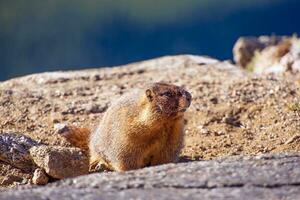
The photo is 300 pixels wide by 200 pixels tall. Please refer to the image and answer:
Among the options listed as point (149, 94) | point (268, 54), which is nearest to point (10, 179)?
point (149, 94)

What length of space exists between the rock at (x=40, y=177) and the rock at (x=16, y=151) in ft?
2.55

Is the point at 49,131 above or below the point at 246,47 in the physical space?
below

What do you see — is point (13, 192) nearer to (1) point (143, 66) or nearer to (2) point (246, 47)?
(1) point (143, 66)

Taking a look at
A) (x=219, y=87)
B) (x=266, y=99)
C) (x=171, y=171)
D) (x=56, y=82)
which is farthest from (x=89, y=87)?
(x=171, y=171)

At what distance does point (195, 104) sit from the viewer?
49.1 ft

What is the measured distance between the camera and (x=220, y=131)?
1304 centimetres

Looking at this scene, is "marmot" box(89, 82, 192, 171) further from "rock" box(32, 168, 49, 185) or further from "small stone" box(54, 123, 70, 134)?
"small stone" box(54, 123, 70, 134)

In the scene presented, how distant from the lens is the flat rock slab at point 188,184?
6.61 metres

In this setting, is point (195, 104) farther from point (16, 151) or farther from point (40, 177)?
point (40, 177)

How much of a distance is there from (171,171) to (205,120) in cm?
A: 651

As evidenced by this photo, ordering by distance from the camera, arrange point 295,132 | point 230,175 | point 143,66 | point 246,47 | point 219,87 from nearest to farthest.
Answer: point 230,175 → point 295,132 → point 219,87 → point 143,66 → point 246,47

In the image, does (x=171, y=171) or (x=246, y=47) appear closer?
(x=171, y=171)

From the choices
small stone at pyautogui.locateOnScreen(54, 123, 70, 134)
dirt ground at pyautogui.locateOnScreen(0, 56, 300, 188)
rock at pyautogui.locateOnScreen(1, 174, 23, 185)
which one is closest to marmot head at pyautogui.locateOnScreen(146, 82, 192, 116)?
dirt ground at pyautogui.locateOnScreen(0, 56, 300, 188)

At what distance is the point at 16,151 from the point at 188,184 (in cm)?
406
